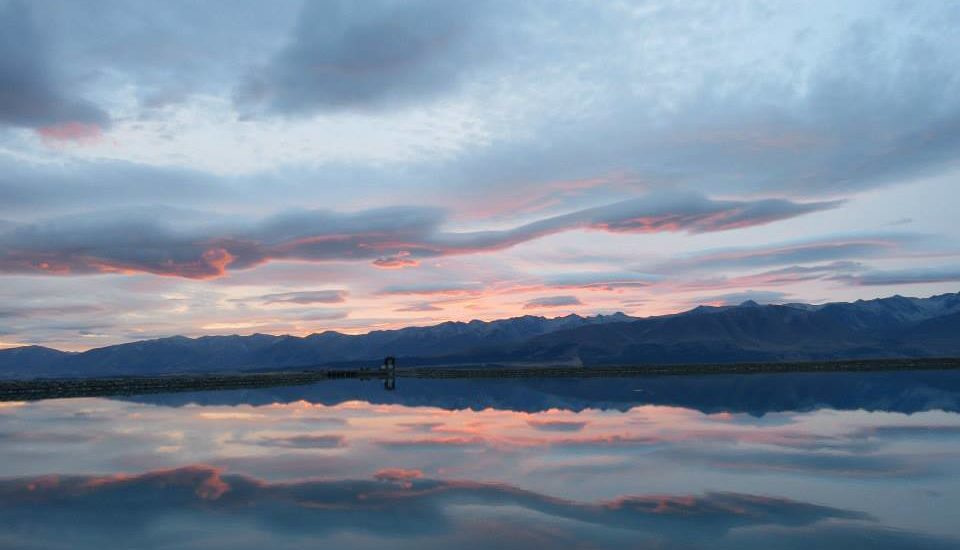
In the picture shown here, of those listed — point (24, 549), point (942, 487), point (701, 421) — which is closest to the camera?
point (24, 549)

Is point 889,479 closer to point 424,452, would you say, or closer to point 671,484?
point 671,484

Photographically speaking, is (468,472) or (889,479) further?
(468,472)

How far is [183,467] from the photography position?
70.8 feet

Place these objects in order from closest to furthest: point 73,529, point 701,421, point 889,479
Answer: point 73,529 < point 889,479 < point 701,421

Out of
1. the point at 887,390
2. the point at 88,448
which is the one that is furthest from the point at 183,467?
the point at 887,390

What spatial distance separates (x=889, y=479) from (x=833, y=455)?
3.62m

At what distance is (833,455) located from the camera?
72.7 ft

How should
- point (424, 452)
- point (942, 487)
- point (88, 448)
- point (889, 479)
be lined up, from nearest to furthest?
point (942, 487)
point (889, 479)
point (424, 452)
point (88, 448)

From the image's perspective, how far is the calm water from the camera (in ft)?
45.5

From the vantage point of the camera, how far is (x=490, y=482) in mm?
18594

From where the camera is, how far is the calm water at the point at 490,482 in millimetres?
13875

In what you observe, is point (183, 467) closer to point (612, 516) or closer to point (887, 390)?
point (612, 516)

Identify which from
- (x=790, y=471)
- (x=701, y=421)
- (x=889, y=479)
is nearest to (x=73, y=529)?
(x=790, y=471)

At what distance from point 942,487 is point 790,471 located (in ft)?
12.0
